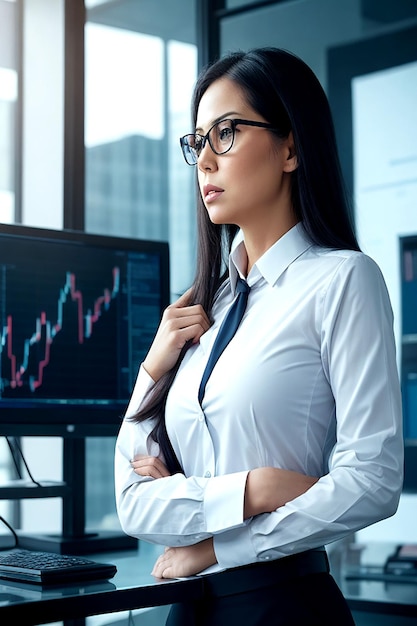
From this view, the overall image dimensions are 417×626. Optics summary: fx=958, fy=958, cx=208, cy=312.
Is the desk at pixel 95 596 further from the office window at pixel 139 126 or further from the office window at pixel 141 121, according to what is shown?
the office window at pixel 141 121

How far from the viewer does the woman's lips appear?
5.33ft

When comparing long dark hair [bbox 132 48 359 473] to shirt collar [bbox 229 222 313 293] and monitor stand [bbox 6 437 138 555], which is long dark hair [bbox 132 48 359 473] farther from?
monitor stand [bbox 6 437 138 555]

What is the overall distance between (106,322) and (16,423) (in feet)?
1.08

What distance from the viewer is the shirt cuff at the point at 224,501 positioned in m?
1.45

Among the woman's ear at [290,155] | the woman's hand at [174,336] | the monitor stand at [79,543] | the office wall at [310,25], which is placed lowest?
the monitor stand at [79,543]

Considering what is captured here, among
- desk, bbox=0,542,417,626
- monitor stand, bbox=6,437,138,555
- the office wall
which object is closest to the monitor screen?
monitor stand, bbox=6,437,138,555

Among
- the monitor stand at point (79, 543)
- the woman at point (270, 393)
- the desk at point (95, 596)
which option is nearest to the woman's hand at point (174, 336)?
the woman at point (270, 393)

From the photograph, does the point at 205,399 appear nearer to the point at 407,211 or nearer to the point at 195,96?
the point at 195,96

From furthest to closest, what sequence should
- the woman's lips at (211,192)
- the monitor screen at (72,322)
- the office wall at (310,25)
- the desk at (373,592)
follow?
1. the office wall at (310,25)
2. the desk at (373,592)
3. the monitor screen at (72,322)
4. the woman's lips at (211,192)

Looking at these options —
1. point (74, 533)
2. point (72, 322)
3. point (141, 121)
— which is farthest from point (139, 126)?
point (74, 533)

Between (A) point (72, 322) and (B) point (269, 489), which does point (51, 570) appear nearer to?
(B) point (269, 489)

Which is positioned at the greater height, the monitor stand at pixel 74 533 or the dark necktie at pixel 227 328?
the dark necktie at pixel 227 328

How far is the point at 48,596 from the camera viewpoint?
1405mm

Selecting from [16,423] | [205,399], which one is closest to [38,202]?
[16,423]
